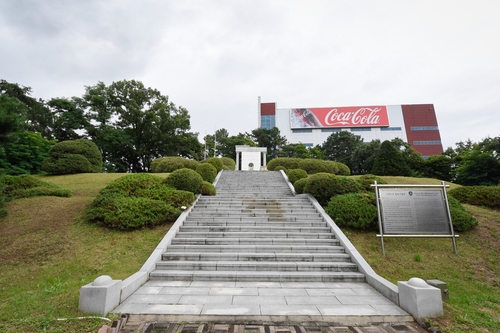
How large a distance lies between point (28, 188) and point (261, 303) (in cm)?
1060

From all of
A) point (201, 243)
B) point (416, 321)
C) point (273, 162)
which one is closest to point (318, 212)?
point (201, 243)

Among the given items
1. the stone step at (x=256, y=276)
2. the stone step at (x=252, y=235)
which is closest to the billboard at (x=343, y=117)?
the stone step at (x=252, y=235)

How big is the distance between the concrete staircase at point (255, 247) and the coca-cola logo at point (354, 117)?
166 feet

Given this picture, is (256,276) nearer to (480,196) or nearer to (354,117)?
(480,196)

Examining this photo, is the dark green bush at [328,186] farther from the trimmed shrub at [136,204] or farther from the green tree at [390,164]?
the green tree at [390,164]

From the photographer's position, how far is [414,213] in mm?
5934

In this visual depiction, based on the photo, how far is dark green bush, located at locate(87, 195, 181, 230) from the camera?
22.0 ft

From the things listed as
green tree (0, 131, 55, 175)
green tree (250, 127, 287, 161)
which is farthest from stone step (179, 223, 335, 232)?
green tree (250, 127, 287, 161)

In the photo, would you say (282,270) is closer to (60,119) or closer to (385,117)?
(60,119)

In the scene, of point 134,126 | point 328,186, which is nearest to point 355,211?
point 328,186

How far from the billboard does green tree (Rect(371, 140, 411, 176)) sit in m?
37.9

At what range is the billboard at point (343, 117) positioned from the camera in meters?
54.2

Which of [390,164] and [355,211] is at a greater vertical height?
[390,164]

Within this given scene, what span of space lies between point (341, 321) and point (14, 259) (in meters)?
7.16
